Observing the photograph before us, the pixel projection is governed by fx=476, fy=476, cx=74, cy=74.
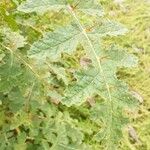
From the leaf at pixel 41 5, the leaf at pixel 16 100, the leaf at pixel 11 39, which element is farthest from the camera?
the leaf at pixel 16 100

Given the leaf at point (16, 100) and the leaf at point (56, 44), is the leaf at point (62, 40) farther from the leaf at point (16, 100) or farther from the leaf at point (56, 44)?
the leaf at point (16, 100)

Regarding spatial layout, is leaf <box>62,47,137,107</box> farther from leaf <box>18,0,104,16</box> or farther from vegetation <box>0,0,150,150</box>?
leaf <box>18,0,104,16</box>

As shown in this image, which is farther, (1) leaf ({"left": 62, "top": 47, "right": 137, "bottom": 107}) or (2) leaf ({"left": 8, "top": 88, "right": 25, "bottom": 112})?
(2) leaf ({"left": 8, "top": 88, "right": 25, "bottom": 112})

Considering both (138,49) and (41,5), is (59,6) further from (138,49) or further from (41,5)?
(138,49)

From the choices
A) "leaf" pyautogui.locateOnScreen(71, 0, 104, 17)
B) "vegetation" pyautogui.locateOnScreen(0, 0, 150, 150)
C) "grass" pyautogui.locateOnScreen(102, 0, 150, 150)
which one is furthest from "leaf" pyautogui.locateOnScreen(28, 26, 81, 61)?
"grass" pyautogui.locateOnScreen(102, 0, 150, 150)

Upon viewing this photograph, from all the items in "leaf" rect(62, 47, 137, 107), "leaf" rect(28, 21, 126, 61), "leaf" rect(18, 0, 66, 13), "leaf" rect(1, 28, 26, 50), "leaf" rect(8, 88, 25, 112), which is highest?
"leaf" rect(18, 0, 66, 13)

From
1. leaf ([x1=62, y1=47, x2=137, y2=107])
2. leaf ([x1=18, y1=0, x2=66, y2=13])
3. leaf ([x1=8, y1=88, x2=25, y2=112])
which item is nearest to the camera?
leaf ([x1=62, y1=47, x2=137, y2=107])

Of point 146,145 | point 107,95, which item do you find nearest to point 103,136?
point 107,95

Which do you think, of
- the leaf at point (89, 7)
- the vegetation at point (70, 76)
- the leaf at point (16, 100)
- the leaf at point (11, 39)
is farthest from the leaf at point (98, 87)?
the leaf at point (16, 100)

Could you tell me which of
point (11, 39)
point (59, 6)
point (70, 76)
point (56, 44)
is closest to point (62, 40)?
point (56, 44)
